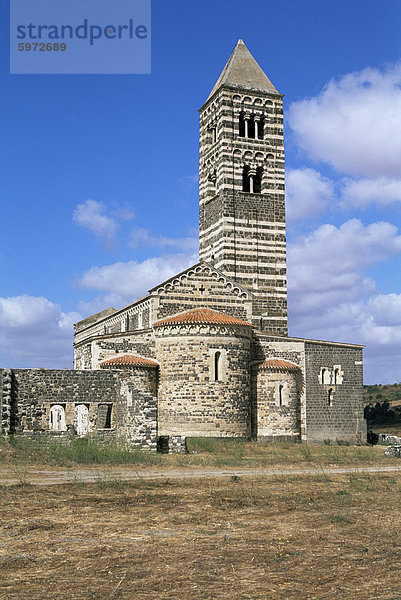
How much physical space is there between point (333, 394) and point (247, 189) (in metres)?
15.3

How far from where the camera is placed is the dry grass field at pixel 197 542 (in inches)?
295

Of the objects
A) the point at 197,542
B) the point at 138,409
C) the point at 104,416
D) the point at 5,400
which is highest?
the point at 5,400

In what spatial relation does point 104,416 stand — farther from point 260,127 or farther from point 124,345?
point 260,127

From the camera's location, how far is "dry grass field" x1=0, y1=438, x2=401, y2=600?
7.48 m

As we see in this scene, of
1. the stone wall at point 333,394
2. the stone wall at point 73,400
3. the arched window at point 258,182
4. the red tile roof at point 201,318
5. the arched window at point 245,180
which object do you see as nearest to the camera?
the stone wall at point 73,400

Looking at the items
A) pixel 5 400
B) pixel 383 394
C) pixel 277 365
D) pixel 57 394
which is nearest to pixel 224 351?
pixel 277 365

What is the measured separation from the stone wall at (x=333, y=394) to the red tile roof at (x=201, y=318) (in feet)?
17.7

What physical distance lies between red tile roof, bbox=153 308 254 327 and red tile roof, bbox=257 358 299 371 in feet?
8.13

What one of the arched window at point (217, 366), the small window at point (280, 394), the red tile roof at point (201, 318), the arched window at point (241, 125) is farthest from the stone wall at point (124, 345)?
the arched window at point (241, 125)

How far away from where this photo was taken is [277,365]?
33500 mm

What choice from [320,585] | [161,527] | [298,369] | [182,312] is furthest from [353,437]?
[320,585]

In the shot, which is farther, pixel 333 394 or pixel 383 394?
pixel 383 394

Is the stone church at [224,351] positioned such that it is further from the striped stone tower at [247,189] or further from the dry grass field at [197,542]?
the dry grass field at [197,542]

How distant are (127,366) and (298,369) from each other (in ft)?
32.4
